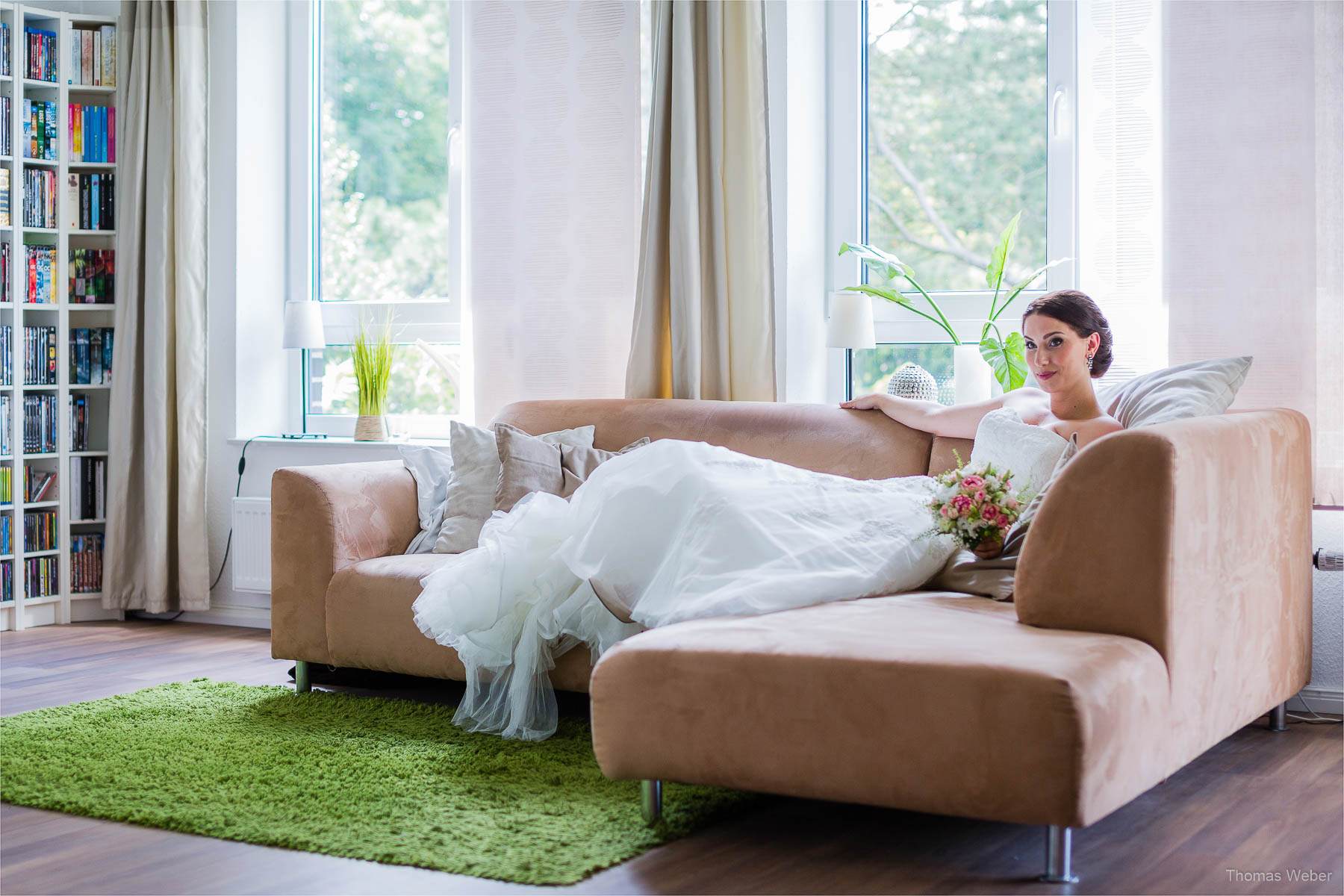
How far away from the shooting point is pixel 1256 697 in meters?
2.75

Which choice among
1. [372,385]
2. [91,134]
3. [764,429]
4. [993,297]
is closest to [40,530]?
[372,385]

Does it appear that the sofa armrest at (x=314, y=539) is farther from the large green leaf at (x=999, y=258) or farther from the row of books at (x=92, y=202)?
the row of books at (x=92, y=202)

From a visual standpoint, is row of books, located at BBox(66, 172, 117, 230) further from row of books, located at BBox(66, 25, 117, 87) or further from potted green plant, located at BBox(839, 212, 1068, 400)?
potted green plant, located at BBox(839, 212, 1068, 400)

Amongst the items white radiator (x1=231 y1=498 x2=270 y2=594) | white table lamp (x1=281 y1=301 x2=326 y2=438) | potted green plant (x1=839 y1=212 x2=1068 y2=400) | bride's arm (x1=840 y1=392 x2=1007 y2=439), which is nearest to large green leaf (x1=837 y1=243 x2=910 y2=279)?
potted green plant (x1=839 y1=212 x2=1068 y2=400)

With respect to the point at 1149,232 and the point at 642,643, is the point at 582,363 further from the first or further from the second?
the point at 642,643

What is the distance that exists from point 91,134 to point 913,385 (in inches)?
132

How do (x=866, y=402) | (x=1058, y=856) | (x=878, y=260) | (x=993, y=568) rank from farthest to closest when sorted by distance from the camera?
1. (x=878, y=260)
2. (x=866, y=402)
3. (x=993, y=568)
4. (x=1058, y=856)

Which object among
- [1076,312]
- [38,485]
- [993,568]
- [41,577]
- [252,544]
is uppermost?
[1076,312]

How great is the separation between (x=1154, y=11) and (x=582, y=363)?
2.07 m

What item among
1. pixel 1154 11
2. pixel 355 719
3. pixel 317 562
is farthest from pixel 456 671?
pixel 1154 11

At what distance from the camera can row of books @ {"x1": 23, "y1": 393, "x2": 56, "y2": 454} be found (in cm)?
486

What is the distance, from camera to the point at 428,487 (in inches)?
150

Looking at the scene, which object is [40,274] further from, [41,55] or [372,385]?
[372,385]

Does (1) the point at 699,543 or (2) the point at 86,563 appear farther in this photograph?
(2) the point at 86,563
